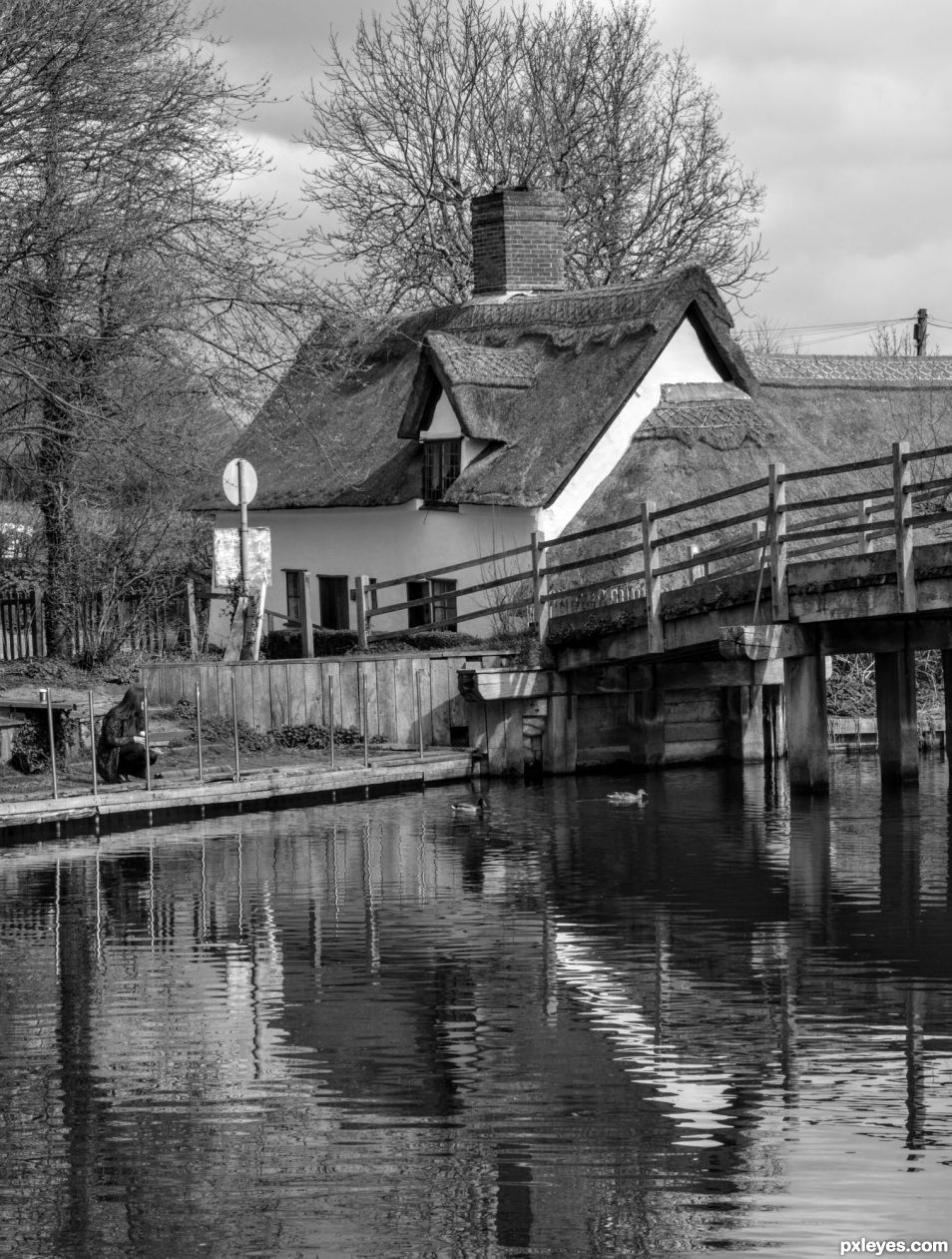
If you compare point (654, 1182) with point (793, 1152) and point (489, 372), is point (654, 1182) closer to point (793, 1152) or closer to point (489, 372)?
point (793, 1152)

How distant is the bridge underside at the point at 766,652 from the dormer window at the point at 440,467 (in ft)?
20.6

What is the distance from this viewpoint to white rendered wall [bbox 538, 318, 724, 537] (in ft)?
98.1

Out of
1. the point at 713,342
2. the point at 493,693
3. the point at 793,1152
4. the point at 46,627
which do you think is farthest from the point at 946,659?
the point at 793,1152

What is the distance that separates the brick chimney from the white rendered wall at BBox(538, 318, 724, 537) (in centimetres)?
492

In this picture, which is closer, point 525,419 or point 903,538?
point 903,538

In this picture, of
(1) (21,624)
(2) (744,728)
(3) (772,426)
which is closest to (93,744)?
(2) (744,728)

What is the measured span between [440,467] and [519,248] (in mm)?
5987

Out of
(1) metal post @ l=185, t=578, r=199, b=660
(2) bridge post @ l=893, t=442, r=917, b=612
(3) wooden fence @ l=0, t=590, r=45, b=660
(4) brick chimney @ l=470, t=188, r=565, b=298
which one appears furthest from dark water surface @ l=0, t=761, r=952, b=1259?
(4) brick chimney @ l=470, t=188, r=565, b=298

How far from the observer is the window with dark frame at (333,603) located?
111 feet

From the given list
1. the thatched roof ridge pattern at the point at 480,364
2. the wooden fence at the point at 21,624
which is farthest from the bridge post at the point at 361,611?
the wooden fence at the point at 21,624

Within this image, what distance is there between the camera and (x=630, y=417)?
30.7 meters

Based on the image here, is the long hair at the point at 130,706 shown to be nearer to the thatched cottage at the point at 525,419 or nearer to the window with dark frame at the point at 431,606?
the thatched cottage at the point at 525,419

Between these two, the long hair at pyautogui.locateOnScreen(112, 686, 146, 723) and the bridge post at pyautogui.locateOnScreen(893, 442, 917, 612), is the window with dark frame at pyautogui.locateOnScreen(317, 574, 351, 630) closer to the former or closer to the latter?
the long hair at pyautogui.locateOnScreen(112, 686, 146, 723)

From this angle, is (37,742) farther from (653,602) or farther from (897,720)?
(897,720)
